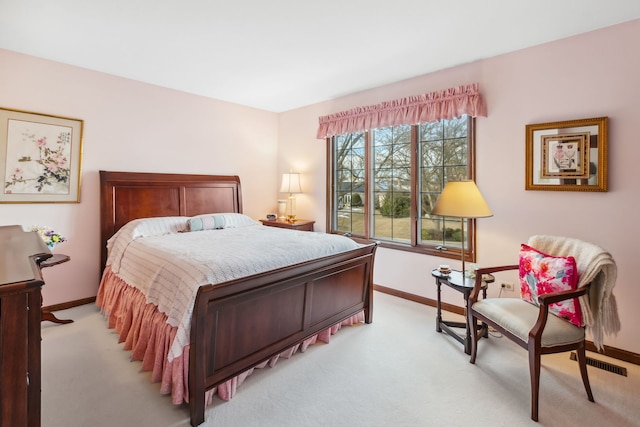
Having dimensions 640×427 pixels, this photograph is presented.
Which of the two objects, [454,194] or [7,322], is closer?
[7,322]

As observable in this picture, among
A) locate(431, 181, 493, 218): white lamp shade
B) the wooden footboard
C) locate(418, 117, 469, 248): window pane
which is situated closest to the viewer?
the wooden footboard

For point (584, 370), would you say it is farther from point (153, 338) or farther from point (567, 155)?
point (153, 338)

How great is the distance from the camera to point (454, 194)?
8.94 ft

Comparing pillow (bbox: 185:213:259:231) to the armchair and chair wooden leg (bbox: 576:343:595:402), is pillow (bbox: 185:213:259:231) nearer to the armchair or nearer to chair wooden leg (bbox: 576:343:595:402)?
the armchair

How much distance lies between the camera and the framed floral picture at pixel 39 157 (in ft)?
9.96

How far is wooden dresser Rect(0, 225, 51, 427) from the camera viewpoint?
993 millimetres

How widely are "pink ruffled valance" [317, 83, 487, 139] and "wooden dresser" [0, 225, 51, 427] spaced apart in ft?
11.5

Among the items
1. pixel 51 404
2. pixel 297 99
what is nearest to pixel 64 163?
pixel 51 404

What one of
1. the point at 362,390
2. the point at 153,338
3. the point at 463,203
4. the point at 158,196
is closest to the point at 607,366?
the point at 463,203

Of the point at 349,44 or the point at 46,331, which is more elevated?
the point at 349,44

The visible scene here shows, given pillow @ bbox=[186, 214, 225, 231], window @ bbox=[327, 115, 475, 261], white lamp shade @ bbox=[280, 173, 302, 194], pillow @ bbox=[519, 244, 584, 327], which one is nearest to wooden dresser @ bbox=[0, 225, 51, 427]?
pillow @ bbox=[186, 214, 225, 231]

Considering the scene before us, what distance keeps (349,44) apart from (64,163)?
3.23 meters

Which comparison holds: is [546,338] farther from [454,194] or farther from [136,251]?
[136,251]

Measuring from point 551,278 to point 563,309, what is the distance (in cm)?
21
